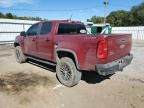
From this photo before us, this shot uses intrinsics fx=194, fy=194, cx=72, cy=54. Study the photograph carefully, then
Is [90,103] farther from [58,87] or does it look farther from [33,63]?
[33,63]

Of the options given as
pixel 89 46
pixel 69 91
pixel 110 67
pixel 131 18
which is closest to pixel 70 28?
pixel 89 46

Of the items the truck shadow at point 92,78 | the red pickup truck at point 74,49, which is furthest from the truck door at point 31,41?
the truck shadow at point 92,78

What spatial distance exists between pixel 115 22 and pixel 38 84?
59825 millimetres

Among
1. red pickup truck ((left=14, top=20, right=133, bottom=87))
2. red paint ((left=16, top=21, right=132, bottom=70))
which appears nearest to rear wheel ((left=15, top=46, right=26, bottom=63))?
red pickup truck ((left=14, top=20, right=133, bottom=87))

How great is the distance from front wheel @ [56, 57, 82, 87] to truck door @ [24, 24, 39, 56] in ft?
6.14

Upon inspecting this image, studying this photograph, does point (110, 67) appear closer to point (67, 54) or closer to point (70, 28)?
point (67, 54)

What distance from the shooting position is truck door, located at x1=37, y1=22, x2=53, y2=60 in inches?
259

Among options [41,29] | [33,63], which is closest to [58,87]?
[41,29]

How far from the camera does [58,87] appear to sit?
5859 mm

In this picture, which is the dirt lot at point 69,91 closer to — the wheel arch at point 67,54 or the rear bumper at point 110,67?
the rear bumper at point 110,67

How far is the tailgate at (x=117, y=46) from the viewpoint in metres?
4.99

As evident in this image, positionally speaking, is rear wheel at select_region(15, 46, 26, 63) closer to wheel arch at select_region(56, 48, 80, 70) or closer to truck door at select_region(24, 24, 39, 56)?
truck door at select_region(24, 24, 39, 56)

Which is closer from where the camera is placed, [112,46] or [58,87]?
[112,46]

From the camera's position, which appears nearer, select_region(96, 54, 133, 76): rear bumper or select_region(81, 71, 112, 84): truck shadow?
select_region(96, 54, 133, 76): rear bumper
